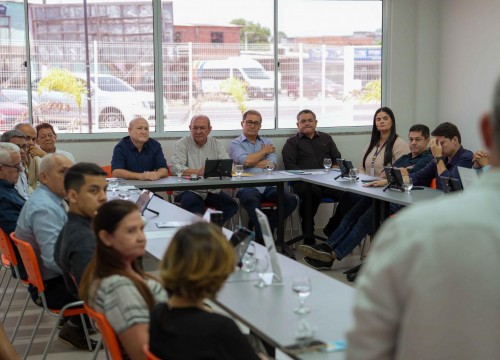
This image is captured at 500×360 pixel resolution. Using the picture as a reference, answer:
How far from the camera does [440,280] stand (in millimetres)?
1161

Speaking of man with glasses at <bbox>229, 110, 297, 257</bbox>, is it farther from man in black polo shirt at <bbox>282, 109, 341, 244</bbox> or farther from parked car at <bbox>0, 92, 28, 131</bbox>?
parked car at <bbox>0, 92, 28, 131</bbox>

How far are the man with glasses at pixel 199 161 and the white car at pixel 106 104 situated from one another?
0.74m

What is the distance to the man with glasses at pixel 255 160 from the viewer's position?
24.5 feet

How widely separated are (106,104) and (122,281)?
222 inches

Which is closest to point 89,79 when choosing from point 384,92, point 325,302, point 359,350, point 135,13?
point 135,13

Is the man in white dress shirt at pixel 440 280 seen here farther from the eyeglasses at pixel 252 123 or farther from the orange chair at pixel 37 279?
the eyeglasses at pixel 252 123

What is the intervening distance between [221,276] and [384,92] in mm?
7229

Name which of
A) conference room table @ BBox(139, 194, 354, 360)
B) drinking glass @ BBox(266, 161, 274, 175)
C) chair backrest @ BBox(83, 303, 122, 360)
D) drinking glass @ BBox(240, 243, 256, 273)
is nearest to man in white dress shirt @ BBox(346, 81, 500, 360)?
conference room table @ BBox(139, 194, 354, 360)

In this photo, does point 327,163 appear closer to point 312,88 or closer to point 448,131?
point 312,88

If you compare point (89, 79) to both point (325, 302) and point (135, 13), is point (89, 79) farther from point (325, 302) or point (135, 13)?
point (325, 302)

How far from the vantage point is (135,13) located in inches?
318

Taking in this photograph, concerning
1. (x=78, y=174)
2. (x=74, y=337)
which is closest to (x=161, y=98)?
(x=74, y=337)

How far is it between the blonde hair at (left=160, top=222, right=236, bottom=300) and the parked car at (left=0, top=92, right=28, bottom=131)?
19.8ft

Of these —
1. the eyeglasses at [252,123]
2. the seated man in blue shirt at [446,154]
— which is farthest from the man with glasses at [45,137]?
the seated man in blue shirt at [446,154]
